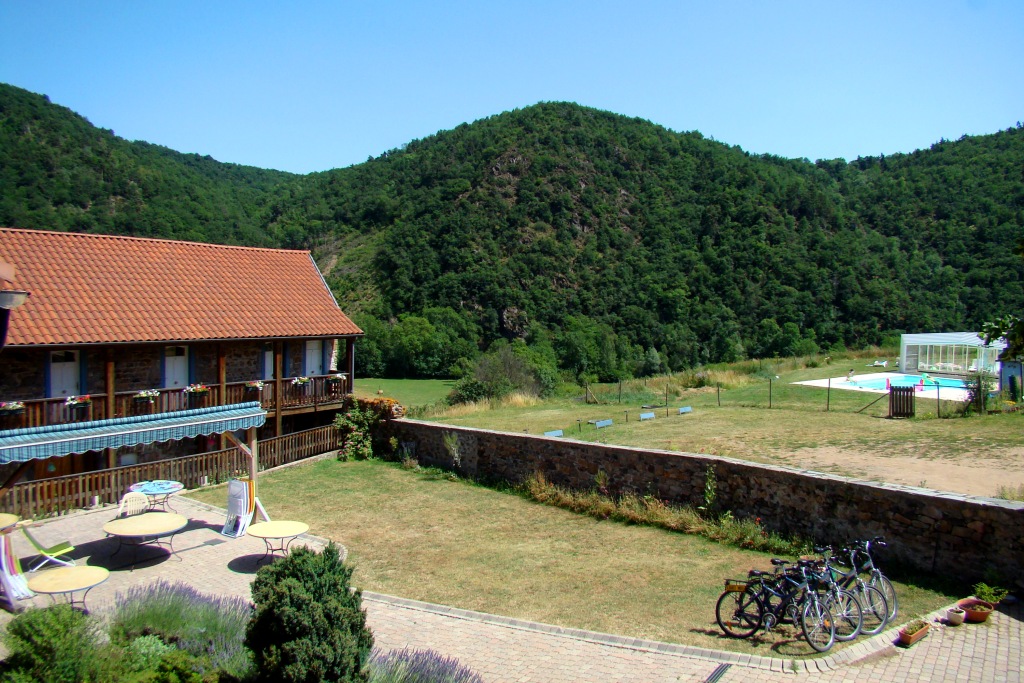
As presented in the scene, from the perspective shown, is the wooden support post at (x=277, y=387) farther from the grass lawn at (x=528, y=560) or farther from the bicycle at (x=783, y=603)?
the bicycle at (x=783, y=603)

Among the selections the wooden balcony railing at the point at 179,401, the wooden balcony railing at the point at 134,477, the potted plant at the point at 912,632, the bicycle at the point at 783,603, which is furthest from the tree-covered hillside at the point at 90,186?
the potted plant at the point at 912,632

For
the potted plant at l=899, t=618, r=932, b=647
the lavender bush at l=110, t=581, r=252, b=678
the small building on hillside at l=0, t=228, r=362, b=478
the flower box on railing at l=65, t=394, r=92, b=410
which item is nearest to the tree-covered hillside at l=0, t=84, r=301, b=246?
the small building on hillside at l=0, t=228, r=362, b=478

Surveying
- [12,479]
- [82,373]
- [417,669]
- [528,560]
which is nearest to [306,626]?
[417,669]

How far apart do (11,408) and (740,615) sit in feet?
50.3

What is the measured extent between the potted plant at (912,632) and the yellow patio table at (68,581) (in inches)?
363

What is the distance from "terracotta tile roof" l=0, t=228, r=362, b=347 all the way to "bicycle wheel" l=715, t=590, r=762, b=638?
1487 centimetres

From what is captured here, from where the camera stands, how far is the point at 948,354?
2961cm

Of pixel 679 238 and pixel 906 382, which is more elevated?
pixel 679 238

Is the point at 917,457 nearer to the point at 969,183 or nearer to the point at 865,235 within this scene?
the point at 865,235

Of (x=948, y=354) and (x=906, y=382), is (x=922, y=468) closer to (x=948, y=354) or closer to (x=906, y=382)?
(x=906, y=382)

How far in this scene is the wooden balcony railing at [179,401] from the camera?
50.6ft

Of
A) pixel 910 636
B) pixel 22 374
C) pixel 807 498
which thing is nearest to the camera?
pixel 910 636

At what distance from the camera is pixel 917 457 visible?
13.9 m

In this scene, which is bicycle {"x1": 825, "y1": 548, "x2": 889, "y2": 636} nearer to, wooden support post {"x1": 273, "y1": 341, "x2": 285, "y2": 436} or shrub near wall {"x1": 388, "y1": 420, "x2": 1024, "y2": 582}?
shrub near wall {"x1": 388, "y1": 420, "x2": 1024, "y2": 582}
